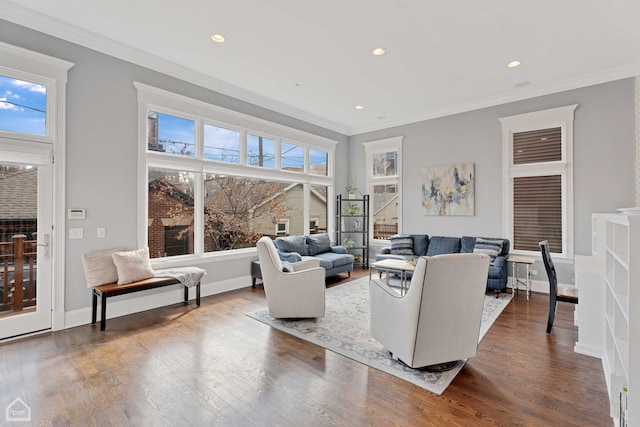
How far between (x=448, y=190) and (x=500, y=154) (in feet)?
3.60

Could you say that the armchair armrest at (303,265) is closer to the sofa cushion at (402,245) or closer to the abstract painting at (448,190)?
the sofa cushion at (402,245)

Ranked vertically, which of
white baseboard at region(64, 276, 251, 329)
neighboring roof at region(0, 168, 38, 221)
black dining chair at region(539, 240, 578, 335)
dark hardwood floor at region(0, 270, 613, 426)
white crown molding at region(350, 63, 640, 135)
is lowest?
dark hardwood floor at region(0, 270, 613, 426)

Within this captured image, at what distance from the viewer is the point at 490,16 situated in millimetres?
3184

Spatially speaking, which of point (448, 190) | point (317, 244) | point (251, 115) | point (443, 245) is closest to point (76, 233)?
point (251, 115)

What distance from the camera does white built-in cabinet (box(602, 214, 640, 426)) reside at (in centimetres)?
153

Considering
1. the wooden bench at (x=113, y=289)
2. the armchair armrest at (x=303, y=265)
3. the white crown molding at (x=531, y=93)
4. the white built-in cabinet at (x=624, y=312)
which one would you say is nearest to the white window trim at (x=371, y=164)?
the white crown molding at (x=531, y=93)

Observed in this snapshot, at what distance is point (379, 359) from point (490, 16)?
3662mm

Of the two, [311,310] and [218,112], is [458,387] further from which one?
[218,112]

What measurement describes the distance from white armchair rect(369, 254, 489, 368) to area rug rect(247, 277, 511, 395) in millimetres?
106

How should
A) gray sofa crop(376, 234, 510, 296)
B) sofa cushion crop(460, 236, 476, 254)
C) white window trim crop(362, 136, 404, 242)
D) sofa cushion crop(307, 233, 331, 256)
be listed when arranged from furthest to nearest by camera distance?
1. white window trim crop(362, 136, 404, 242)
2. sofa cushion crop(307, 233, 331, 256)
3. sofa cushion crop(460, 236, 476, 254)
4. gray sofa crop(376, 234, 510, 296)

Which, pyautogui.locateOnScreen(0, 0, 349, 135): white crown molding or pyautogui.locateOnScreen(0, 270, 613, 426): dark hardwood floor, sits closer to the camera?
pyautogui.locateOnScreen(0, 270, 613, 426): dark hardwood floor

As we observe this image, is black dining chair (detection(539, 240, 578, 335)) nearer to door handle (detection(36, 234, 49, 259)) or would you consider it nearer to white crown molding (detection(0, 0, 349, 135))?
white crown molding (detection(0, 0, 349, 135))

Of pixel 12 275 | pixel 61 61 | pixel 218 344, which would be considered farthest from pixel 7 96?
pixel 218 344

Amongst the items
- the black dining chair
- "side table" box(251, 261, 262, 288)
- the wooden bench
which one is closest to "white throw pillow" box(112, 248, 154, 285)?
the wooden bench
